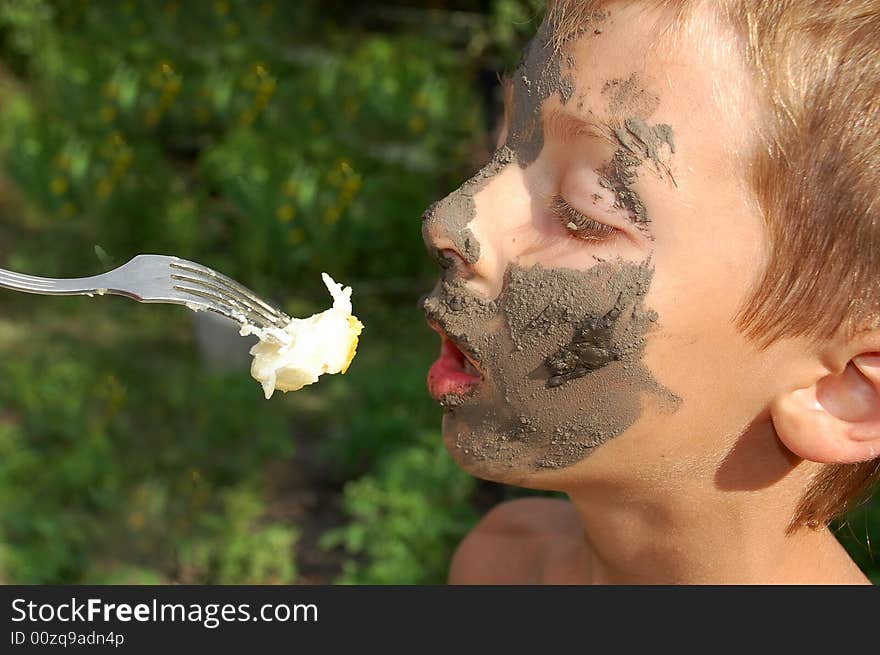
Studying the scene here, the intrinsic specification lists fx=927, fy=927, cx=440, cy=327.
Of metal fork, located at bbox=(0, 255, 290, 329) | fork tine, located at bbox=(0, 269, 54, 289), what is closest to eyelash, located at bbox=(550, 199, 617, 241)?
metal fork, located at bbox=(0, 255, 290, 329)

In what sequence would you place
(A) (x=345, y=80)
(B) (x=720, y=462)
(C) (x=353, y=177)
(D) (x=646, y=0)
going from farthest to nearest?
(A) (x=345, y=80), (C) (x=353, y=177), (B) (x=720, y=462), (D) (x=646, y=0)

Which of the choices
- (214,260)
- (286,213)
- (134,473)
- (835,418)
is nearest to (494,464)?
(835,418)

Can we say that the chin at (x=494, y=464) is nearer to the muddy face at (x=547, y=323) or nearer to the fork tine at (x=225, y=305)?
the muddy face at (x=547, y=323)

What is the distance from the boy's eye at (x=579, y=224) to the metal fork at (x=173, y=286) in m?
→ 0.49

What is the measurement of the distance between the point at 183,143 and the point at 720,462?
356 centimetres

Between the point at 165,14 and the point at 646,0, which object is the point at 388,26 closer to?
the point at 165,14

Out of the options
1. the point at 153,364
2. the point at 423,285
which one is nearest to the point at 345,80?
the point at 423,285

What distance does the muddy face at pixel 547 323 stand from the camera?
1.23m

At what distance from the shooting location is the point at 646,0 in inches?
48.9

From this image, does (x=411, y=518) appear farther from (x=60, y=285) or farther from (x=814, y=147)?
(x=814, y=147)

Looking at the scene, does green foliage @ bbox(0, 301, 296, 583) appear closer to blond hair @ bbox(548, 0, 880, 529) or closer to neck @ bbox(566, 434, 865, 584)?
neck @ bbox(566, 434, 865, 584)

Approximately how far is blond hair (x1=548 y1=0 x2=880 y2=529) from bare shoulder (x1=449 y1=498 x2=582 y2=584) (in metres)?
0.85

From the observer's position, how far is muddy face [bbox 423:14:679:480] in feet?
4.02

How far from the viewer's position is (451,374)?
1.38m
